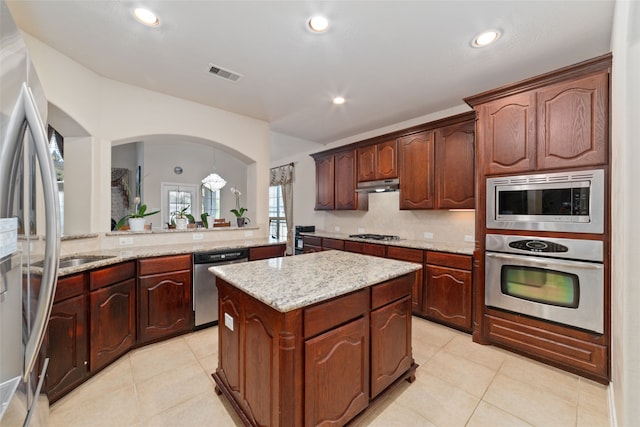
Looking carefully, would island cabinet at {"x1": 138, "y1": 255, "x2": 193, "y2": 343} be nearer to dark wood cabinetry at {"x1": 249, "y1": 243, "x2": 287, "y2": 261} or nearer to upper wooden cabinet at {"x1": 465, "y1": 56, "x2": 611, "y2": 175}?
dark wood cabinetry at {"x1": 249, "y1": 243, "x2": 287, "y2": 261}

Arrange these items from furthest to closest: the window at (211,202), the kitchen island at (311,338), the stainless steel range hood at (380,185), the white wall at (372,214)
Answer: the window at (211,202)
the stainless steel range hood at (380,185)
the white wall at (372,214)
the kitchen island at (311,338)

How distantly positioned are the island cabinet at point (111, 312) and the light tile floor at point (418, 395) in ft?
0.46

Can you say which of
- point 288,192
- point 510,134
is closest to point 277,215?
point 288,192

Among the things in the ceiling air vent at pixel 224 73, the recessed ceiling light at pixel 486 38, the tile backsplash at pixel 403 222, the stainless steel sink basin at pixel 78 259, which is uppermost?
the ceiling air vent at pixel 224 73

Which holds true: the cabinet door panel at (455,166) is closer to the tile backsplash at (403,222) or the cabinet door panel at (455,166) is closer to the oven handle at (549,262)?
the tile backsplash at (403,222)

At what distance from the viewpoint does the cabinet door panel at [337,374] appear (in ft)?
4.33

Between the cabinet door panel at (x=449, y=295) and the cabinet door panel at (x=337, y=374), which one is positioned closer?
the cabinet door panel at (x=337, y=374)

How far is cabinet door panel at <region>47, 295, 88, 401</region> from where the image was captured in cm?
173

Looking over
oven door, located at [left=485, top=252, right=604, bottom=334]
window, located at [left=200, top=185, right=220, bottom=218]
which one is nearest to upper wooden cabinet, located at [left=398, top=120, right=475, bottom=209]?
oven door, located at [left=485, top=252, right=604, bottom=334]

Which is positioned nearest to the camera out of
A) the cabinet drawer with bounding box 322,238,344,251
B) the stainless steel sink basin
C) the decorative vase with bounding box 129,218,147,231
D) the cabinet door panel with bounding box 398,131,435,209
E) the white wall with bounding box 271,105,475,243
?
the stainless steel sink basin

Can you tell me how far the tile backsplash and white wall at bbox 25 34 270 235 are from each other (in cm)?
177

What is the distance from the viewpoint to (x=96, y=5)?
1.75 meters

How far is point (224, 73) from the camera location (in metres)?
2.62

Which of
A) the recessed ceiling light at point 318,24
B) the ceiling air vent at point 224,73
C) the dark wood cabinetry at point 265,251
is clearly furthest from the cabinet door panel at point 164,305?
the recessed ceiling light at point 318,24
